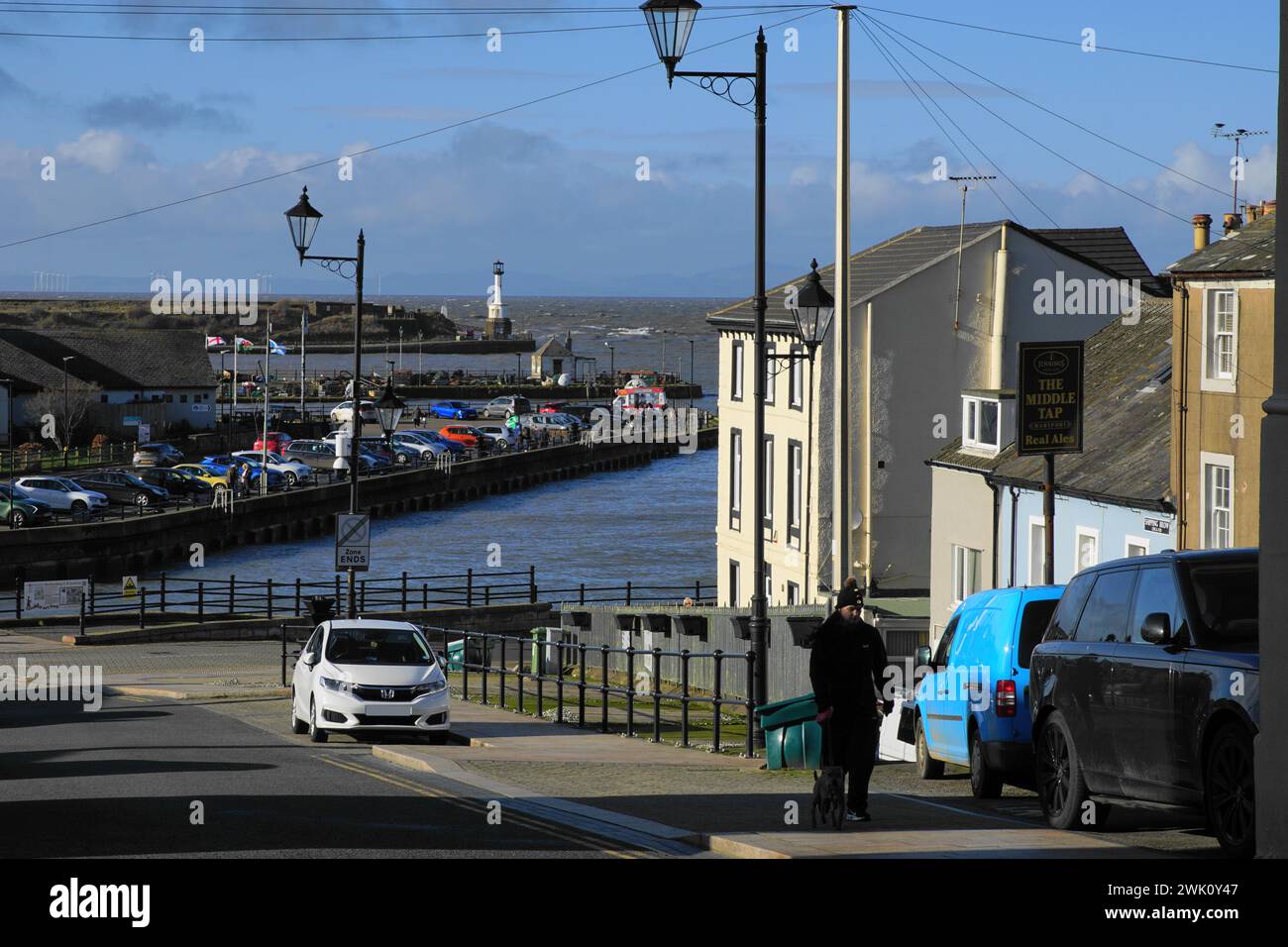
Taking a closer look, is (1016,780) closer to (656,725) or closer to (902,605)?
(656,725)

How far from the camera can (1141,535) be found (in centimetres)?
2736

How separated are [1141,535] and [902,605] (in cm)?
1309

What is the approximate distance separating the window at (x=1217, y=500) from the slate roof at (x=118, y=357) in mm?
88575

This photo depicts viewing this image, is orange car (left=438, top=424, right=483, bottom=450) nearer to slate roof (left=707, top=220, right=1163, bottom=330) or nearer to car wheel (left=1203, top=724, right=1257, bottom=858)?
slate roof (left=707, top=220, right=1163, bottom=330)

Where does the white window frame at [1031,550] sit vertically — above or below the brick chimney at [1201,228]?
below

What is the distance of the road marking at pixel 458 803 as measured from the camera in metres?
11.9

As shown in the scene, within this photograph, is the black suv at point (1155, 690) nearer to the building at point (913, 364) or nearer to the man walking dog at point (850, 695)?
the man walking dog at point (850, 695)

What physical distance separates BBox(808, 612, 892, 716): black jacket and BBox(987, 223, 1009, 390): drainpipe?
3235cm

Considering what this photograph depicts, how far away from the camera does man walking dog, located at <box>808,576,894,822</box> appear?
41.7ft

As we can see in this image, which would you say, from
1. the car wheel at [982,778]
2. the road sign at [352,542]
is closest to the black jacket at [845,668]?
the car wheel at [982,778]

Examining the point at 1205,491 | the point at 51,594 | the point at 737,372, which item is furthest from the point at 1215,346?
the point at 51,594
